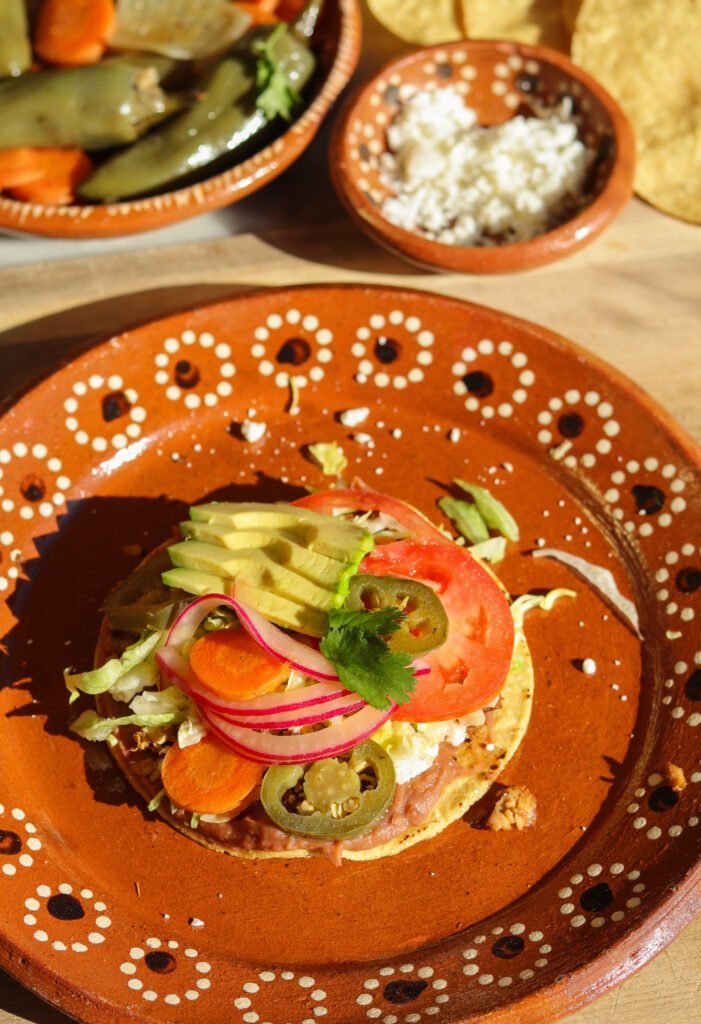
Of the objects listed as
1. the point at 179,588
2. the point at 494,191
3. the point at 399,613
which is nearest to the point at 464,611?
the point at 399,613

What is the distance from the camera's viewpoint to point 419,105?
3.95 m

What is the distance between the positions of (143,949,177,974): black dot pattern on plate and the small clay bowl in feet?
7.76

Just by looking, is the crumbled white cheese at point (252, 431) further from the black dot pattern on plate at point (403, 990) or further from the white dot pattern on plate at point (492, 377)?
the black dot pattern on plate at point (403, 990)

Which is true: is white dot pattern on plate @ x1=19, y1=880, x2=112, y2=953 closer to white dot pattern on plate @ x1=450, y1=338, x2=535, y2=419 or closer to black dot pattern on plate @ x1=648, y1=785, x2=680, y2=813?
black dot pattern on plate @ x1=648, y1=785, x2=680, y2=813

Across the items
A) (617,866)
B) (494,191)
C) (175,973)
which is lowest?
(175,973)

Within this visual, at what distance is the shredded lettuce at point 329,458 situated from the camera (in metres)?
3.35

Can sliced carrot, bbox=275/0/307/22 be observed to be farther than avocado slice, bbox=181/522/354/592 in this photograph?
Yes

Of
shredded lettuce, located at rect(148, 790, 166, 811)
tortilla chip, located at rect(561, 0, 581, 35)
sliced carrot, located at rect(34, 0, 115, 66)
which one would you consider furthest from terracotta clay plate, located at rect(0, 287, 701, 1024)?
tortilla chip, located at rect(561, 0, 581, 35)

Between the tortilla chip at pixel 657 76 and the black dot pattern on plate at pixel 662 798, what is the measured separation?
7.50 ft

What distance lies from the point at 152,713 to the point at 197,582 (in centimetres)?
37

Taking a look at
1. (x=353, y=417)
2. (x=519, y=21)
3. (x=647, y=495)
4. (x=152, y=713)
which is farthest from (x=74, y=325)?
(x=519, y=21)

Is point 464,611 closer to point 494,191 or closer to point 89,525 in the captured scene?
point 89,525

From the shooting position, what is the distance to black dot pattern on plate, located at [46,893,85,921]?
2641 mm

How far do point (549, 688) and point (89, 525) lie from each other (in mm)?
1507
